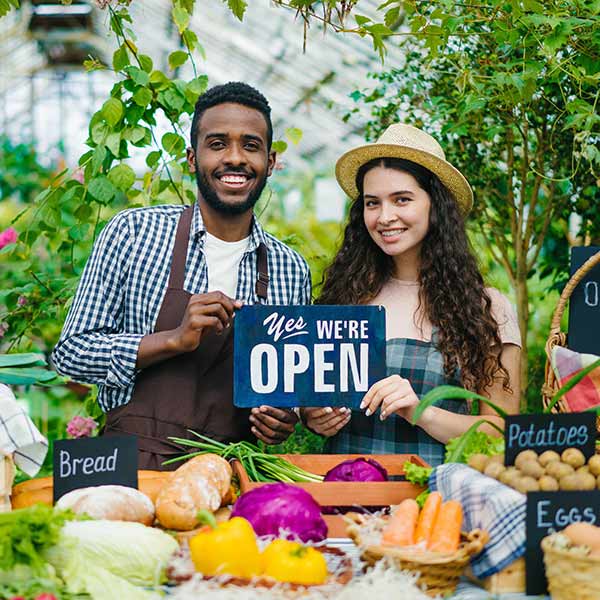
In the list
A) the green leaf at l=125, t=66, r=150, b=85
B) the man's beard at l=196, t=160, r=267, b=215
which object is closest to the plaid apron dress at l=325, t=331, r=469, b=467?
the man's beard at l=196, t=160, r=267, b=215

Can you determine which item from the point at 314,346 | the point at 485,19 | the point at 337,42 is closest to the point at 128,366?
the point at 314,346

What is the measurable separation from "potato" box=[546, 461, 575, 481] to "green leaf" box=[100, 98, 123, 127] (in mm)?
2203

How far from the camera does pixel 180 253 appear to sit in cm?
267

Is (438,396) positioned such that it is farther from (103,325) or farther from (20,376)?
(103,325)

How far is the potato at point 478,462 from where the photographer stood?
190 cm

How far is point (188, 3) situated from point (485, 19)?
88cm

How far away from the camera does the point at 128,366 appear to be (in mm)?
2488

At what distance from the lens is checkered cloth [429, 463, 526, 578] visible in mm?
1698

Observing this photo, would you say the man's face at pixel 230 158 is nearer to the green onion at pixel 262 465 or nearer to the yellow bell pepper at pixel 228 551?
the green onion at pixel 262 465

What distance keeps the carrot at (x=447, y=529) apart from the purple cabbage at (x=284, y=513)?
246mm

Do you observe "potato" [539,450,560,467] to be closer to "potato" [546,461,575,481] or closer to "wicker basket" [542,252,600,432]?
"potato" [546,461,575,481]

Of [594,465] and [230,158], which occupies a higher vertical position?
[230,158]

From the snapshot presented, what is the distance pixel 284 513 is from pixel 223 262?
110cm

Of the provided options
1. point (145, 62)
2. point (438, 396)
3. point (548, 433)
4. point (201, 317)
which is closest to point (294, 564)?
point (438, 396)
